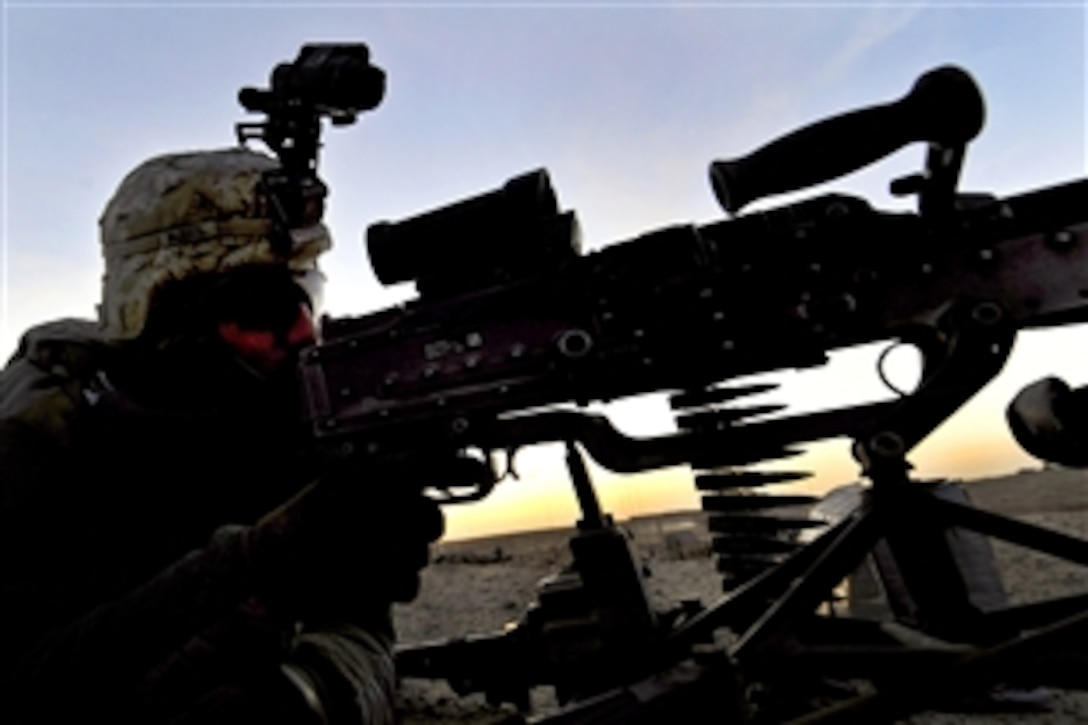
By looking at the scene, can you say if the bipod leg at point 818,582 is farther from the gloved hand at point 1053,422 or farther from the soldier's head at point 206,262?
the soldier's head at point 206,262

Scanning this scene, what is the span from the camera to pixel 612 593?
95.5 inches

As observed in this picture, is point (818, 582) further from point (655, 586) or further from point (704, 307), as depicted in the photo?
point (655, 586)

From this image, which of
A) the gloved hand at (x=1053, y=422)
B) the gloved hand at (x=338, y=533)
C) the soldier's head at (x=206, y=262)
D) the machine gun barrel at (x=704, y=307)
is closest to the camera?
the gloved hand at (x=1053, y=422)

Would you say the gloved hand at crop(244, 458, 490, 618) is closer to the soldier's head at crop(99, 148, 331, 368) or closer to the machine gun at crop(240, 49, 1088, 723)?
the machine gun at crop(240, 49, 1088, 723)

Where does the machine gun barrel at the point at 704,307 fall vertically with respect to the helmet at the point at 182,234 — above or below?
below

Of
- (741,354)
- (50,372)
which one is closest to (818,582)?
(741,354)

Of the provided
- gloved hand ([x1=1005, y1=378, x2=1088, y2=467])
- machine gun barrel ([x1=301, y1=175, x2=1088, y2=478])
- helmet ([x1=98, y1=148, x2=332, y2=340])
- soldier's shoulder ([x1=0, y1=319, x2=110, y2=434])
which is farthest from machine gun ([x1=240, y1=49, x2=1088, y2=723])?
soldier's shoulder ([x1=0, y1=319, x2=110, y2=434])

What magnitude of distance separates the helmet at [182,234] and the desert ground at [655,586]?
1892 mm

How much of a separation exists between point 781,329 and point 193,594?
2010 millimetres

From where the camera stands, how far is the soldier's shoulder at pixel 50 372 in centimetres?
Answer: 288

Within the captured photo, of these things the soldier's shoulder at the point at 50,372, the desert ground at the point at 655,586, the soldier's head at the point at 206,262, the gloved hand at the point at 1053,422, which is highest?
the soldier's head at the point at 206,262

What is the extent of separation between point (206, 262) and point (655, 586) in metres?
7.43

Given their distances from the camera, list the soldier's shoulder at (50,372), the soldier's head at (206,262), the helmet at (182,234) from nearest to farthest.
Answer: the soldier's shoulder at (50,372)
the soldier's head at (206,262)
the helmet at (182,234)

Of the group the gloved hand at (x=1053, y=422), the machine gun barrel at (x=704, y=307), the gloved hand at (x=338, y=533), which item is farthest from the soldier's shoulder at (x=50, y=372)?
the gloved hand at (x=1053, y=422)
